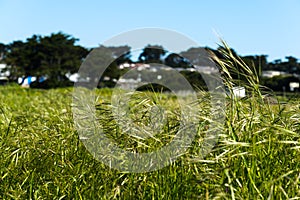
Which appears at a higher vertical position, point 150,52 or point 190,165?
point 150,52

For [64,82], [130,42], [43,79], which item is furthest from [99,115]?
[43,79]

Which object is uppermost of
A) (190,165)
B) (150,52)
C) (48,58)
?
(48,58)

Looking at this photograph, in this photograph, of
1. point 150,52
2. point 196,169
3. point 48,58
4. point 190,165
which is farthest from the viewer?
point 48,58

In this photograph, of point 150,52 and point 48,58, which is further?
point 48,58

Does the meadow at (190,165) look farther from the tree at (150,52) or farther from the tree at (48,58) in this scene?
the tree at (48,58)

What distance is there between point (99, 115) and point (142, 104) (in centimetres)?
34

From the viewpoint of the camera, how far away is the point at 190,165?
2.34 meters

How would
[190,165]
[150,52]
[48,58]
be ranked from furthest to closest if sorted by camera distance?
[48,58], [150,52], [190,165]

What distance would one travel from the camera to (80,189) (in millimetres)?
2410

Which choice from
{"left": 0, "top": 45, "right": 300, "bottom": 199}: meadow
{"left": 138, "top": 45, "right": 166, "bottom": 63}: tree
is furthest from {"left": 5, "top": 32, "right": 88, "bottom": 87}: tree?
{"left": 0, "top": 45, "right": 300, "bottom": 199}: meadow

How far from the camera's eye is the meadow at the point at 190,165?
1988 mm

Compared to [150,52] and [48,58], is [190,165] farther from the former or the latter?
[48,58]

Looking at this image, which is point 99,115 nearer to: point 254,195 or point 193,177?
point 193,177

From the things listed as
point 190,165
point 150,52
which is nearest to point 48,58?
point 150,52
